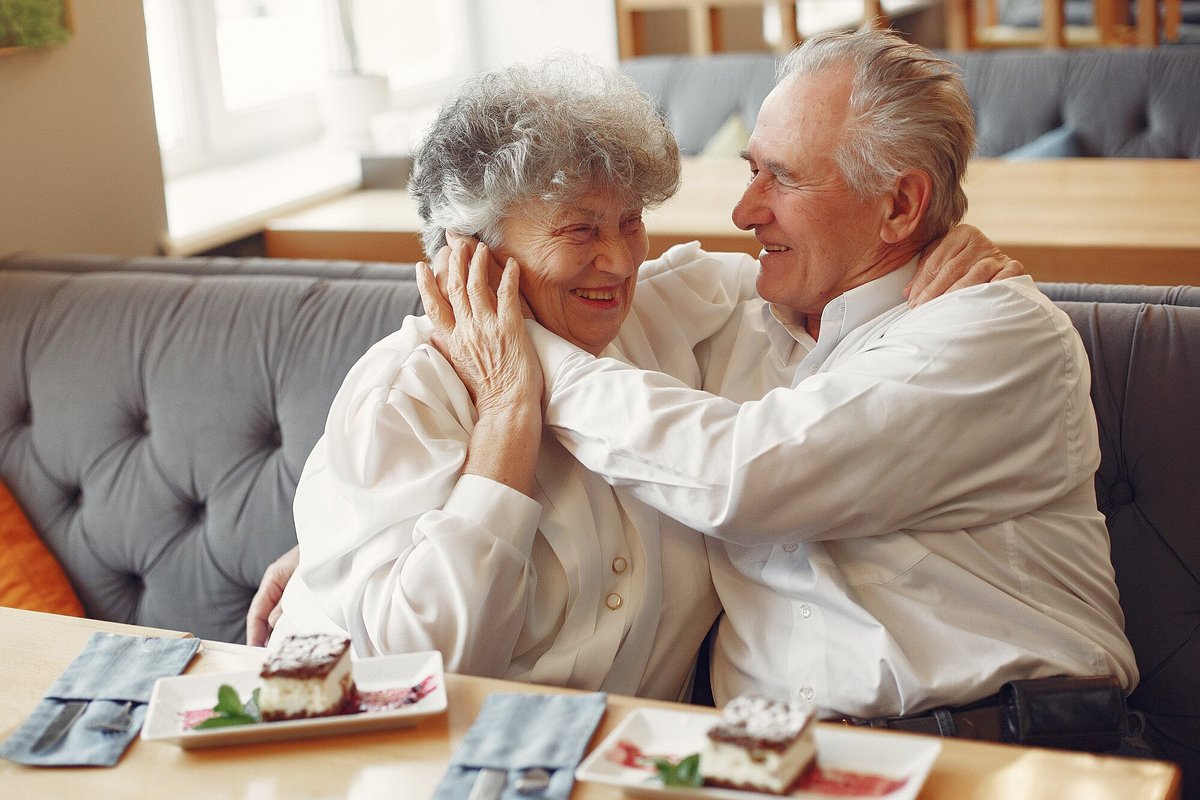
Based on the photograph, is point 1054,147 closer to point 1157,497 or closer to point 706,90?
point 706,90

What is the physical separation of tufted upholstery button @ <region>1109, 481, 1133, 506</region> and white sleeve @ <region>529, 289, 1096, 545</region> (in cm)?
23

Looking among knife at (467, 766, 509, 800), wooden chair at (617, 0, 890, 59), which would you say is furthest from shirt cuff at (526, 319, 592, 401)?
wooden chair at (617, 0, 890, 59)

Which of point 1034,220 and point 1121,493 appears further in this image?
point 1034,220

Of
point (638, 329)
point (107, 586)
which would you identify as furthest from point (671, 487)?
point (107, 586)

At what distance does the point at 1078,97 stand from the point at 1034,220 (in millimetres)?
1226

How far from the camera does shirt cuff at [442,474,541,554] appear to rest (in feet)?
4.52

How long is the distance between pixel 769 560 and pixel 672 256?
1.75 feet

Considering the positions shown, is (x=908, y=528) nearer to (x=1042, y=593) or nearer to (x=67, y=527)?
(x=1042, y=593)

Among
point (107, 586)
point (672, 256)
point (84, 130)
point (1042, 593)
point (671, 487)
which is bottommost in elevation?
point (107, 586)

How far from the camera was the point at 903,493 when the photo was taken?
1.34 meters

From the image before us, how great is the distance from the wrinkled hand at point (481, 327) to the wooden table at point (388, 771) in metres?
0.40

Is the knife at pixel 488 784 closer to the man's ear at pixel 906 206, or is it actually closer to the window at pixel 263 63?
the man's ear at pixel 906 206

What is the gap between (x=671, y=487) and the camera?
138cm

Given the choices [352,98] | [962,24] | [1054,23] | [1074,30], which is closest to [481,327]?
[352,98]
